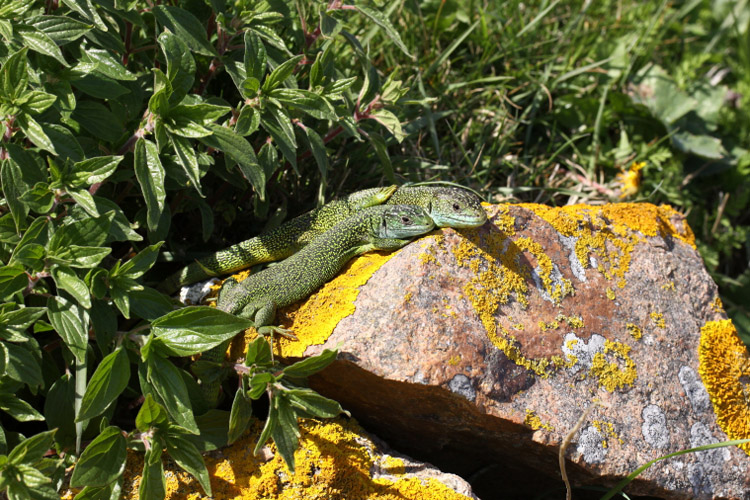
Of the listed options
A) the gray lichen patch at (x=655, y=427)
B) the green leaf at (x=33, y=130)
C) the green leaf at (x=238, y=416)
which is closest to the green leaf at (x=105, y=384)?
the green leaf at (x=238, y=416)

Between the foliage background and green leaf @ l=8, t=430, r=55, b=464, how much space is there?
1 cm

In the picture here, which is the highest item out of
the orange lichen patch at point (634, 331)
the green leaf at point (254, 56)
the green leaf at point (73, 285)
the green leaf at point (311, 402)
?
the green leaf at point (254, 56)

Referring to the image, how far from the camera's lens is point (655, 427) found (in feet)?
12.1

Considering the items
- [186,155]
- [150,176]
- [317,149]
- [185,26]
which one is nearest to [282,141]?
[317,149]

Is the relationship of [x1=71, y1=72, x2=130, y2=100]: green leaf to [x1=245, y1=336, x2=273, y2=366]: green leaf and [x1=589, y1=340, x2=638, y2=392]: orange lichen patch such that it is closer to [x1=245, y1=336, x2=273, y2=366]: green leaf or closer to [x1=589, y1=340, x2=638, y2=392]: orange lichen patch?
[x1=245, y1=336, x2=273, y2=366]: green leaf

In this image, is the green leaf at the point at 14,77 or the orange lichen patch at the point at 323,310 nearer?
the green leaf at the point at 14,77

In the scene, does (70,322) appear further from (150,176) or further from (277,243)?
(277,243)

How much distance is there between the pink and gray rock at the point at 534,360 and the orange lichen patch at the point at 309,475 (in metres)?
0.31

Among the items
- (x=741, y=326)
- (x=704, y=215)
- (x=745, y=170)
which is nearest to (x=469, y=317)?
(x=741, y=326)

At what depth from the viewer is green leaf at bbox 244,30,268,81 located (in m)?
3.46

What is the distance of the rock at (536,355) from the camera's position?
11.4ft

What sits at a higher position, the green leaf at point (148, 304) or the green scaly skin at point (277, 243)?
the green leaf at point (148, 304)

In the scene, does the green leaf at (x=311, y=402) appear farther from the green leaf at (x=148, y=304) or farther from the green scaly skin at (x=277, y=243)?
the green scaly skin at (x=277, y=243)

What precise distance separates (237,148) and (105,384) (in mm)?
1200
